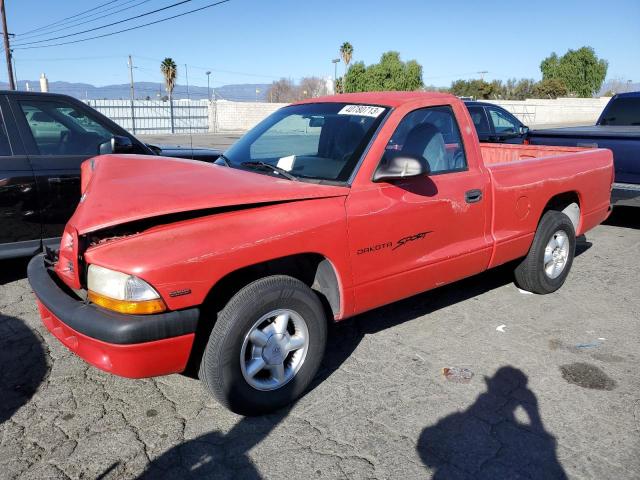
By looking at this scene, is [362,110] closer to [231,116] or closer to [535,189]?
[535,189]

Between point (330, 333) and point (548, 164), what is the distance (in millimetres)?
2404

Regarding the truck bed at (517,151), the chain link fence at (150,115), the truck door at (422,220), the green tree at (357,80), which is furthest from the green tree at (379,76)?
the truck door at (422,220)

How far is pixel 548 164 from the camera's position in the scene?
15.1 ft

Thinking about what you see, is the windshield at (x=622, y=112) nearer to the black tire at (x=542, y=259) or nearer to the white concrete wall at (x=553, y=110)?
the black tire at (x=542, y=259)

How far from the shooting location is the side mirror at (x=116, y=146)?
16.4 feet

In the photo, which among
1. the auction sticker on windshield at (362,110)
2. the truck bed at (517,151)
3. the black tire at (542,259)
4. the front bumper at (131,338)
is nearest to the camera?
the front bumper at (131,338)

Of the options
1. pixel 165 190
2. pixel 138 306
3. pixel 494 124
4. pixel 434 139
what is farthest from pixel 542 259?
pixel 494 124

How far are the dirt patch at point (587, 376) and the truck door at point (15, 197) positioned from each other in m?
4.54

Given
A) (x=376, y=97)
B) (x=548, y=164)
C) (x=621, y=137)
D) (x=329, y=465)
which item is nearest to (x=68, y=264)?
(x=329, y=465)

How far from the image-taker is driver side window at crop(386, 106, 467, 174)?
12.1 feet

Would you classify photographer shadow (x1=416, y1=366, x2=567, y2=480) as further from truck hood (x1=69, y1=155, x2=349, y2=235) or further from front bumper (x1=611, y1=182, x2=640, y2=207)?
front bumper (x1=611, y1=182, x2=640, y2=207)

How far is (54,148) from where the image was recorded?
506cm

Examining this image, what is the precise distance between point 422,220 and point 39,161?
360cm

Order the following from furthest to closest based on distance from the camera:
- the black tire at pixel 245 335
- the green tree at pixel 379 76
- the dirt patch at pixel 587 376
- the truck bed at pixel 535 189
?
the green tree at pixel 379 76
the truck bed at pixel 535 189
the dirt patch at pixel 587 376
the black tire at pixel 245 335
